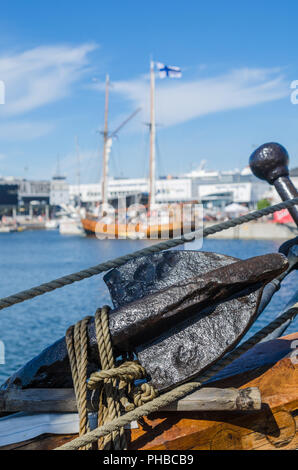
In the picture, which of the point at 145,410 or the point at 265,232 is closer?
the point at 145,410

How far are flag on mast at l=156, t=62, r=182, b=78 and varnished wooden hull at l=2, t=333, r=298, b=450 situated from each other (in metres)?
35.8

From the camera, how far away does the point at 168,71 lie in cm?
3603

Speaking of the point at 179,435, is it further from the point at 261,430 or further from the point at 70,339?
the point at 70,339

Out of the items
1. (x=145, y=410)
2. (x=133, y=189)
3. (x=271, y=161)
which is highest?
(x=133, y=189)

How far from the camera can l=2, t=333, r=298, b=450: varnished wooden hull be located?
6.37 ft

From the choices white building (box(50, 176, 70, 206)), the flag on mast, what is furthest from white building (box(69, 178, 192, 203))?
the flag on mast

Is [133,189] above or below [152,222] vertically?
above

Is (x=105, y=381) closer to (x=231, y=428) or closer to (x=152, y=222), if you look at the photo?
(x=231, y=428)

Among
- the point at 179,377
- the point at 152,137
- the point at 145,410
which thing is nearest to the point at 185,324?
the point at 179,377

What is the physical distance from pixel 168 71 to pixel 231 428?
3650cm

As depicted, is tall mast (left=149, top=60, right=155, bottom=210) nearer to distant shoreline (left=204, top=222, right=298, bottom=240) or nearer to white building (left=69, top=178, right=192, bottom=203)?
distant shoreline (left=204, top=222, right=298, bottom=240)

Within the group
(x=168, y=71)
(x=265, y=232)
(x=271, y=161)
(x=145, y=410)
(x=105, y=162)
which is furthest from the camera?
(x=105, y=162)

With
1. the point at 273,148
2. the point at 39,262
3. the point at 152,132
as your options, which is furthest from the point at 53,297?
the point at 152,132
